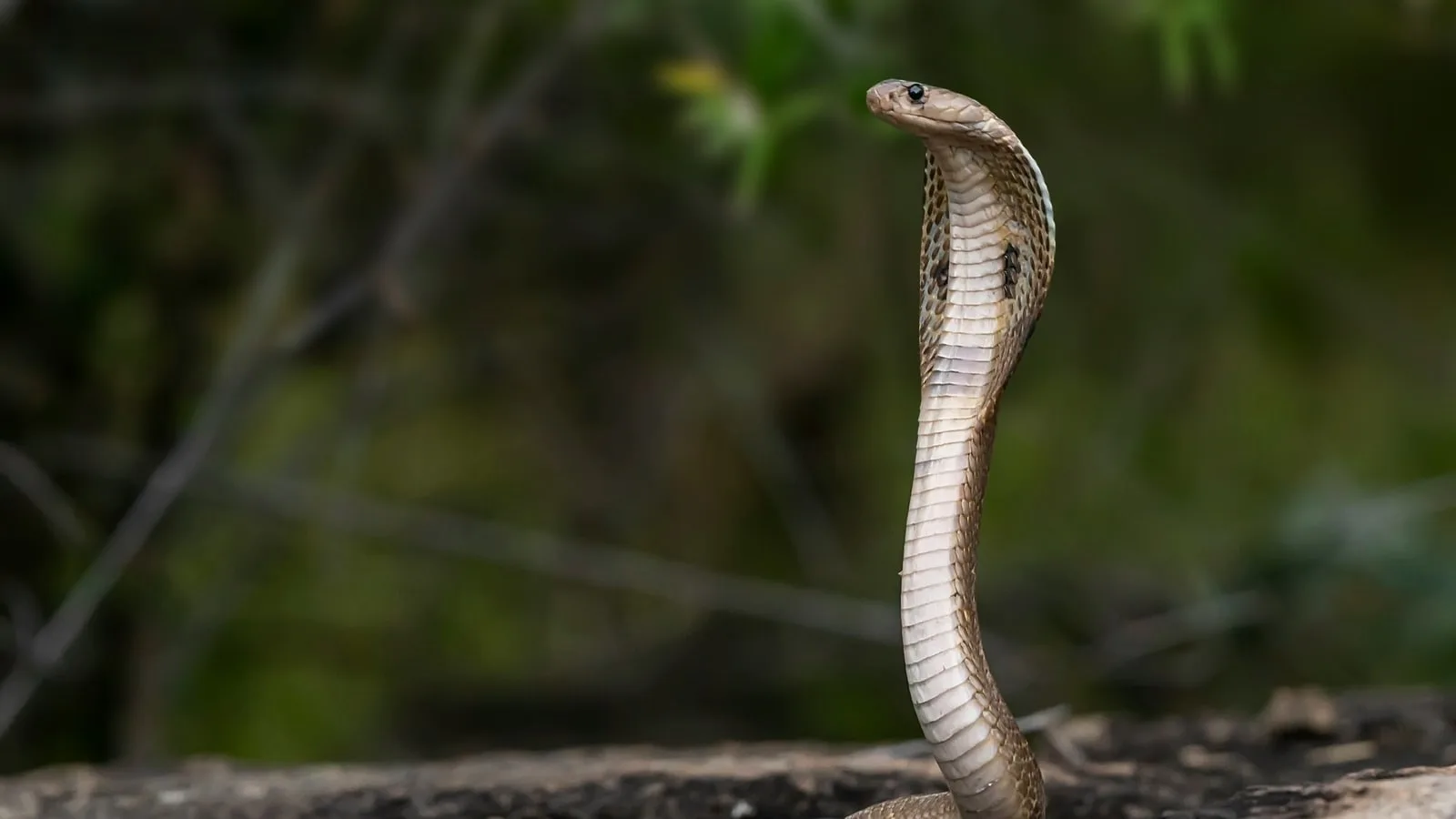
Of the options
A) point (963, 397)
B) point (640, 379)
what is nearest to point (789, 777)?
point (963, 397)

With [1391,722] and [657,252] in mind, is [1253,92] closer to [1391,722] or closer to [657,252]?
[657,252]

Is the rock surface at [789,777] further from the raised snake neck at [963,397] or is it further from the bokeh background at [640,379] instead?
the bokeh background at [640,379]

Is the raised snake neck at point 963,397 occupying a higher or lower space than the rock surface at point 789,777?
higher

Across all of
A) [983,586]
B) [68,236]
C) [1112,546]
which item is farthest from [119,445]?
[1112,546]

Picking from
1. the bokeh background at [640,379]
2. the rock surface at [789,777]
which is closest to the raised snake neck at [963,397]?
the rock surface at [789,777]

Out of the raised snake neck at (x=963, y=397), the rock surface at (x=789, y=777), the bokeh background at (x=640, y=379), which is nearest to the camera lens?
the raised snake neck at (x=963, y=397)

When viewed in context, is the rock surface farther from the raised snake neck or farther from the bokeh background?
the bokeh background
